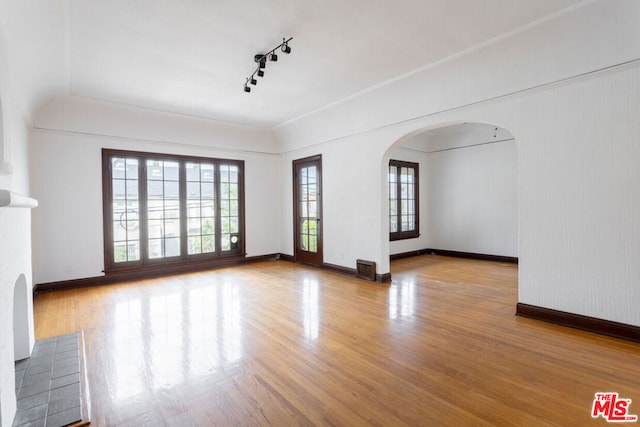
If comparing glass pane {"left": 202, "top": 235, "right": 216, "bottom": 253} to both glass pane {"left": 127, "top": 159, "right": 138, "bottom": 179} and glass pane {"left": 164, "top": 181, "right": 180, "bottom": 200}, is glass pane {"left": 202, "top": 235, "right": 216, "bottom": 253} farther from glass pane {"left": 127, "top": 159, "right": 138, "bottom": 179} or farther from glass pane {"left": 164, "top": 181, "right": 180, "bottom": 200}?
glass pane {"left": 127, "top": 159, "right": 138, "bottom": 179}

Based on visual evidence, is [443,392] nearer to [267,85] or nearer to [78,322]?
[78,322]

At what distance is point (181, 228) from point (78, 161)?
6.95ft

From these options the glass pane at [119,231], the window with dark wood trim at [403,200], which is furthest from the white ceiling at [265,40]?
the window with dark wood trim at [403,200]

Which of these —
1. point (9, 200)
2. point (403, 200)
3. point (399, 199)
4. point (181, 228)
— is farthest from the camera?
point (403, 200)

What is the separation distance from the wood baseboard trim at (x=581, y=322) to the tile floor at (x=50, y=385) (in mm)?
4449

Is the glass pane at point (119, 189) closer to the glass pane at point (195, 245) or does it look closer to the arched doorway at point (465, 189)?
the glass pane at point (195, 245)

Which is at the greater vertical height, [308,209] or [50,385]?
[308,209]

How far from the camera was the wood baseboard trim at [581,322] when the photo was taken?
10.1ft

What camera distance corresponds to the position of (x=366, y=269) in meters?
5.68

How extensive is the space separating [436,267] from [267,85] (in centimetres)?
500

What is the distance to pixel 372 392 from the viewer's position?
229 centimetres

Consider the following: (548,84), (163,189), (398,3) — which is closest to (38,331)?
(163,189)

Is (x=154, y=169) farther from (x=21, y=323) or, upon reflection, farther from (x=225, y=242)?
(x=21, y=323)

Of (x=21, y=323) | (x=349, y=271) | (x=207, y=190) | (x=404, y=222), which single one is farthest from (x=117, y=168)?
A: (x=404, y=222)
